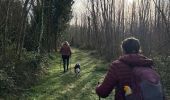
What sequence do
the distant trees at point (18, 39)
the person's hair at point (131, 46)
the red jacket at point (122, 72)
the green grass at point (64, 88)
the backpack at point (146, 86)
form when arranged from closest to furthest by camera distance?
the backpack at point (146, 86)
the red jacket at point (122, 72)
the person's hair at point (131, 46)
the green grass at point (64, 88)
the distant trees at point (18, 39)

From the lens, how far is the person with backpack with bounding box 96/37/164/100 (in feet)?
18.1

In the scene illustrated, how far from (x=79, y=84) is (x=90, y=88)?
1.33 m

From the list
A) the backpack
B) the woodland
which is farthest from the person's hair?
the woodland

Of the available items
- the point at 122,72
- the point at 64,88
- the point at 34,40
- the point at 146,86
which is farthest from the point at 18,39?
the point at 146,86

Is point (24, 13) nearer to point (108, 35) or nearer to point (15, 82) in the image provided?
point (15, 82)

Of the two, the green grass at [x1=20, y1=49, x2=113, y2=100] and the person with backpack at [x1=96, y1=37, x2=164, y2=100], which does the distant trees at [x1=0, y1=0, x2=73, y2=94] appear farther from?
the person with backpack at [x1=96, y1=37, x2=164, y2=100]

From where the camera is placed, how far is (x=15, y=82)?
55.0 feet

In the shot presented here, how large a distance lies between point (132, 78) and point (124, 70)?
0.53 feet

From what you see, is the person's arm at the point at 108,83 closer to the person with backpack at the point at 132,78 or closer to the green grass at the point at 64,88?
the person with backpack at the point at 132,78

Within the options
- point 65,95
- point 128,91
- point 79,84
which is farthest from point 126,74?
point 79,84

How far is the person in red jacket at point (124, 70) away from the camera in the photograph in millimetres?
5648

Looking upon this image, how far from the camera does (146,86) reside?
5496 millimetres

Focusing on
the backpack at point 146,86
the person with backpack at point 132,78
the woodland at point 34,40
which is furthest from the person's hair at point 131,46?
the woodland at point 34,40

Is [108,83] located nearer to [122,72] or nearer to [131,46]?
[122,72]
